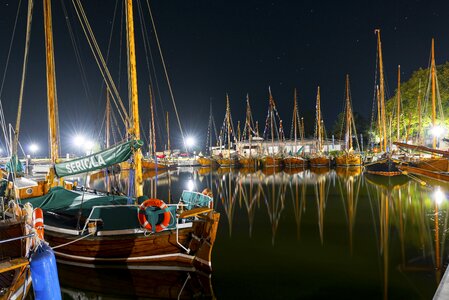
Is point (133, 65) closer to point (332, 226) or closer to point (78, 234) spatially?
point (78, 234)

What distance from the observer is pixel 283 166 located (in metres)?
57.3

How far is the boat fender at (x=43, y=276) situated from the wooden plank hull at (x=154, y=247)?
11.2 ft

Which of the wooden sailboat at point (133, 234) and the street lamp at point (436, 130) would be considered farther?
the street lamp at point (436, 130)

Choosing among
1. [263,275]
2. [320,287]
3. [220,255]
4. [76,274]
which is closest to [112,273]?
[76,274]

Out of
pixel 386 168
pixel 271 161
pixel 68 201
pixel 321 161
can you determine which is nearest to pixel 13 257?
pixel 68 201

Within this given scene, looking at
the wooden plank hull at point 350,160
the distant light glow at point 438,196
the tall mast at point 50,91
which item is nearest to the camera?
the tall mast at point 50,91

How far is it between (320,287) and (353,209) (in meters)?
11.7

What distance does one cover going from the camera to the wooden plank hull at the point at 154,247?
367 inches

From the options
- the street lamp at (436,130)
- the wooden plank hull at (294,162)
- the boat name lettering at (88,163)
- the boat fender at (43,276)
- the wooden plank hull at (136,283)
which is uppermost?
→ the street lamp at (436,130)

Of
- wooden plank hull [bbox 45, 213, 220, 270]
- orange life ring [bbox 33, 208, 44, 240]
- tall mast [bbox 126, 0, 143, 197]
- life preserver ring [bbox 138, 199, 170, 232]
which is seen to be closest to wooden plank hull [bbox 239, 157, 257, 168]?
tall mast [bbox 126, 0, 143, 197]

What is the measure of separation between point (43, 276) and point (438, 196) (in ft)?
76.1

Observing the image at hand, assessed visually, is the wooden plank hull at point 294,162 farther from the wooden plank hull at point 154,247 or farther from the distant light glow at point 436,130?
the wooden plank hull at point 154,247

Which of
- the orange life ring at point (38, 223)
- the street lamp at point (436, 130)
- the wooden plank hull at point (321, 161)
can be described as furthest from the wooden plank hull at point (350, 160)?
the orange life ring at point (38, 223)

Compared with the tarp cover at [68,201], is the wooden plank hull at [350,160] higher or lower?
lower
